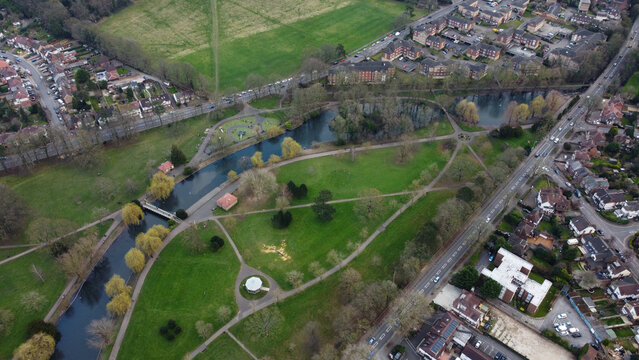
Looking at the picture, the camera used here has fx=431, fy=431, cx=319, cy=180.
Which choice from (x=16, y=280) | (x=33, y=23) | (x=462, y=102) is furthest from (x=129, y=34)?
(x=462, y=102)

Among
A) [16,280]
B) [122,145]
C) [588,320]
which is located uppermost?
[122,145]

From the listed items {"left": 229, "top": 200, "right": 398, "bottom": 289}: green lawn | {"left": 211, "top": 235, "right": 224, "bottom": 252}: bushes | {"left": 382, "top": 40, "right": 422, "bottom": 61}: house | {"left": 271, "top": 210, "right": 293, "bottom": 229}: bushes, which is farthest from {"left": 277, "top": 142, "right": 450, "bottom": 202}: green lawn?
{"left": 382, "top": 40, "right": 422, "bottom": 61}: house

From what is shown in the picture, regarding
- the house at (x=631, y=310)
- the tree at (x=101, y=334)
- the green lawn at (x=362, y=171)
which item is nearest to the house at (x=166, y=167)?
the green lawn at (x=362, y=171)

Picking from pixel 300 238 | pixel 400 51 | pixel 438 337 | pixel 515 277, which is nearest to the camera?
pixel 438 337

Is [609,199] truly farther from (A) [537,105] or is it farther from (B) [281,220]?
(B) [281,220]

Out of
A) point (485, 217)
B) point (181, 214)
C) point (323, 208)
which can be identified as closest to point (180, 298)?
point (181, 214)

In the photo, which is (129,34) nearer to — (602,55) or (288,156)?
(288,156)

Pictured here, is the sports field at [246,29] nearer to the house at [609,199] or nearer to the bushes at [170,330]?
the bushes at [170,330]
